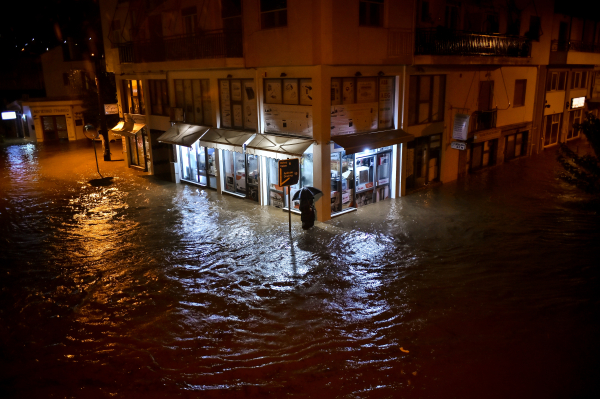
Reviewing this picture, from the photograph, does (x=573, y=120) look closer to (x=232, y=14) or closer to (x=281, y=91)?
(x=281, y=91)

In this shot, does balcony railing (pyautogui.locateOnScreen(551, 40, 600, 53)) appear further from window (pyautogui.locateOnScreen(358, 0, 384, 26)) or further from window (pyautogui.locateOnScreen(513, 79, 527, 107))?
window (pyautogui.locateOnScreen(358, 0, 384, 26))

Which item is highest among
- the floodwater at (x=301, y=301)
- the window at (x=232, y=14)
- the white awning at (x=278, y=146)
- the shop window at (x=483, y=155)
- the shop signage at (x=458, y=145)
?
the window at (x=232, y=14)

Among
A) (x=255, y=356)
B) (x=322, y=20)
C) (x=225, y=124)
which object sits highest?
(x=322, y=20)

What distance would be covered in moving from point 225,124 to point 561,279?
1275 centimetres

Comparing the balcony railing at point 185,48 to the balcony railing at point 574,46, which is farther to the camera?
the balcony railing at point 574,46

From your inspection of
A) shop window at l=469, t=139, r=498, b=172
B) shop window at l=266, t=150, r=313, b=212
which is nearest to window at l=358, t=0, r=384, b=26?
shop window at l=266, t=150, r=313, b=212

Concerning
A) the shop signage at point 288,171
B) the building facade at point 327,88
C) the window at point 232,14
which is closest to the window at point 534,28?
the building facade at point 327,88

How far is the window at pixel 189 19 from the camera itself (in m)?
17.9

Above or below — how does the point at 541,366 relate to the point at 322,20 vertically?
below

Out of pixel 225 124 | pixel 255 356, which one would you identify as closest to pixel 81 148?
pixel 225 124

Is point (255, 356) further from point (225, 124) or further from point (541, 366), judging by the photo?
point (225, 124)

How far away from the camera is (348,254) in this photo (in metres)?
11.7

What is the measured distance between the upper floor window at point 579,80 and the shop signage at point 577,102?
2.58 feet

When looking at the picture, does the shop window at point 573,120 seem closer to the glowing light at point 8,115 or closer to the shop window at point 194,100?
the shop window at point 194,100
